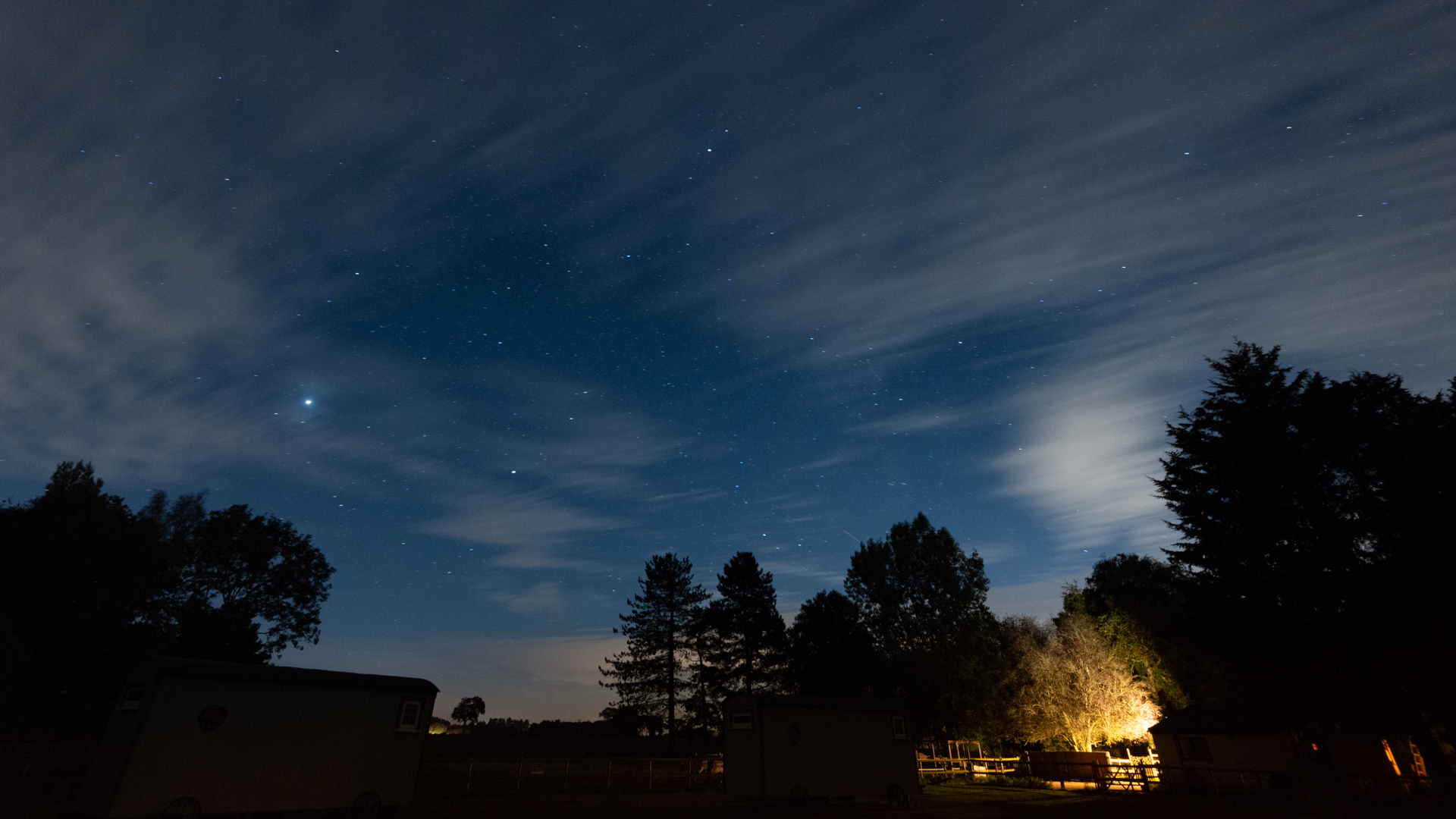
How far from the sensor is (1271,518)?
2436 centimetres

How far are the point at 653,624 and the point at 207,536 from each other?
1437 inches

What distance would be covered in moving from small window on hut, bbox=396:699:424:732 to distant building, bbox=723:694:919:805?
1070cm

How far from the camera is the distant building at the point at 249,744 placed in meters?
14.3

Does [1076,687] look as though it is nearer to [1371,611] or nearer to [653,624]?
[1371,611]

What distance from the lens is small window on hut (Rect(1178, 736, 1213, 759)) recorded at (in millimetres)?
29578

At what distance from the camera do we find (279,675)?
1628 cm

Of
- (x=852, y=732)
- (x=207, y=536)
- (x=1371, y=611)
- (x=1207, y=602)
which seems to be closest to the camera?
(x=1371, y=611)

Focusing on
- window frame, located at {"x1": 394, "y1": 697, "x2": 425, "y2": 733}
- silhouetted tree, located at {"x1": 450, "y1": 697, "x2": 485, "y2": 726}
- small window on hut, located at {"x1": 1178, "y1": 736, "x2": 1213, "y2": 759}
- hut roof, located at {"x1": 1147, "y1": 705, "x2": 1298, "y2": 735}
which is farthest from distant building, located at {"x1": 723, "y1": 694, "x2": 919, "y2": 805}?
silhouetted tree, located at {"x1": 450, "y1": 697, "x2": 485, "y2": 726}

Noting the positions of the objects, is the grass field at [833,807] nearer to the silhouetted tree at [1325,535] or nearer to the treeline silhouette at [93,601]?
the silhouetted tree at [1325,535]

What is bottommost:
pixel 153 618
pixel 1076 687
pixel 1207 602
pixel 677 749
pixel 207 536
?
pixel 677 749

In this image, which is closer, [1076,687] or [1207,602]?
[1207,602]

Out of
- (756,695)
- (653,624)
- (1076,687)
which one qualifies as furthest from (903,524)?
(756,695)

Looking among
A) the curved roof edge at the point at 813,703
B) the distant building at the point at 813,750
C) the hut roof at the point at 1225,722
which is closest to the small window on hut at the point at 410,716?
the curved roof edge at the point at 813,703

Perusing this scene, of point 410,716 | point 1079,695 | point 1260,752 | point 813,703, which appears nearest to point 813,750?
point 813,703
